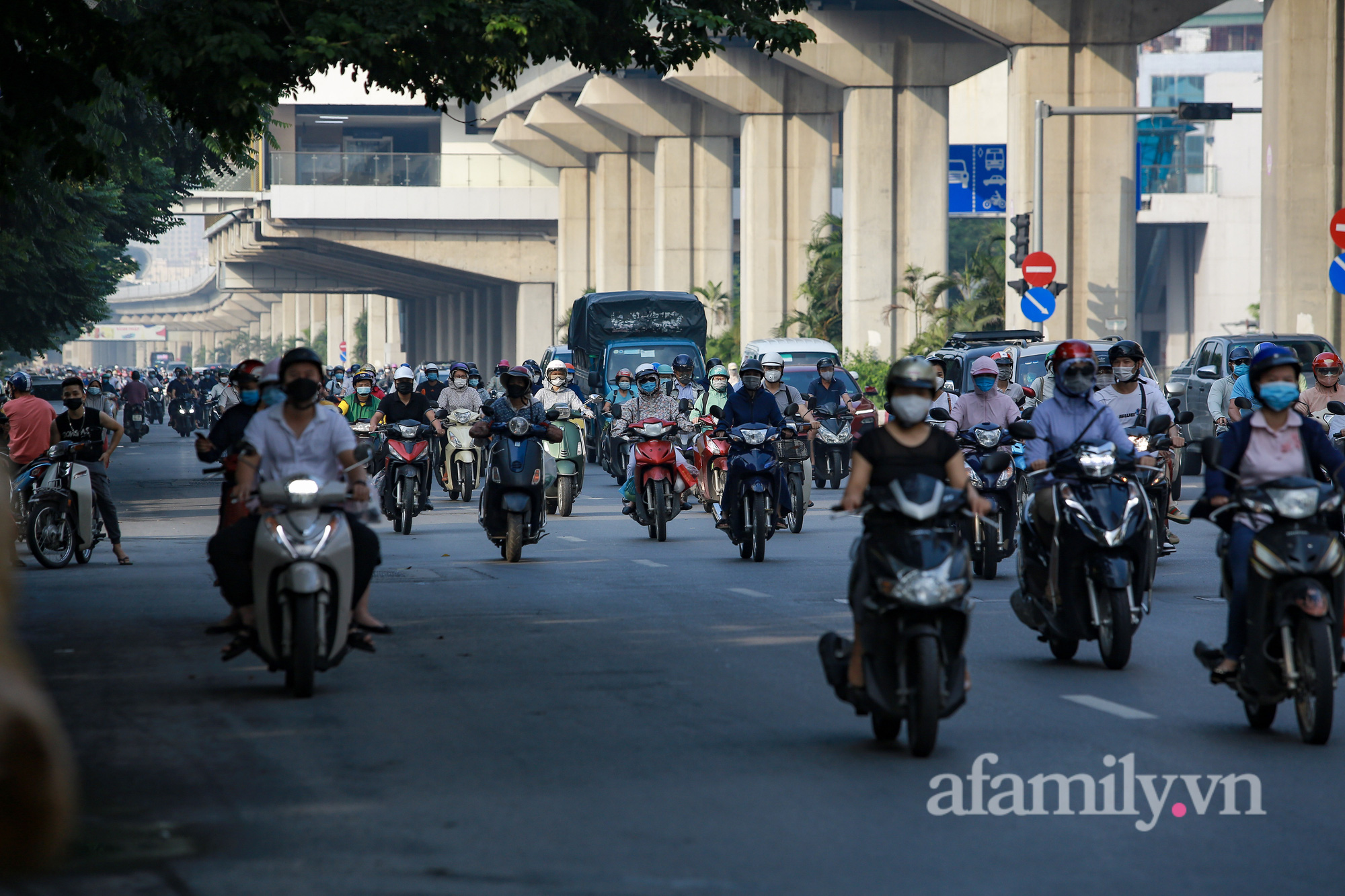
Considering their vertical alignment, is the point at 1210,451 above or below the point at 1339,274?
below

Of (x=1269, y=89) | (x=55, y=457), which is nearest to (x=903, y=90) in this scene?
(x=1269, y=89)

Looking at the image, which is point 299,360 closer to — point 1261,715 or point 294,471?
point 294,471

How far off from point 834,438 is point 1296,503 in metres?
19.4

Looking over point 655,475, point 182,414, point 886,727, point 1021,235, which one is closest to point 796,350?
point 1021,235

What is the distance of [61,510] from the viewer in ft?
54.1

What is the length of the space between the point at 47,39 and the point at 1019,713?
741cm

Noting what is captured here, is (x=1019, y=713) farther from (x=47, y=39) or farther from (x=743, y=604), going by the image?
(x=47, y=39)

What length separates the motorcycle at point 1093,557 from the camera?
9500 millimetres

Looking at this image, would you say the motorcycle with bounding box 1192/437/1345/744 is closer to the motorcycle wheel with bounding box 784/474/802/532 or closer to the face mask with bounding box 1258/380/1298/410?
the face mask with bounding box 1258/380/1298/410

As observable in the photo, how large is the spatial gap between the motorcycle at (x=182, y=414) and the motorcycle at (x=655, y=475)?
38.4 metres

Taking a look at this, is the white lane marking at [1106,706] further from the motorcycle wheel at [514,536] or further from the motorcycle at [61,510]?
the motorcycle at [61,510]

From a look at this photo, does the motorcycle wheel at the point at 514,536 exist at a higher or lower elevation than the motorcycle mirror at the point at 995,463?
lower

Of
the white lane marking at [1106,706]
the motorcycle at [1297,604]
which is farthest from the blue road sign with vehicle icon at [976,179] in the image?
the motorcycle at [1297,604]

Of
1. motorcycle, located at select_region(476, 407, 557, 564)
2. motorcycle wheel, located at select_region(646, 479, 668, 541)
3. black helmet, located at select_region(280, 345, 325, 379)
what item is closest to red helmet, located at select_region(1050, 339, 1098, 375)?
black helmet, located at select_region(280, 345, 325, 379)
